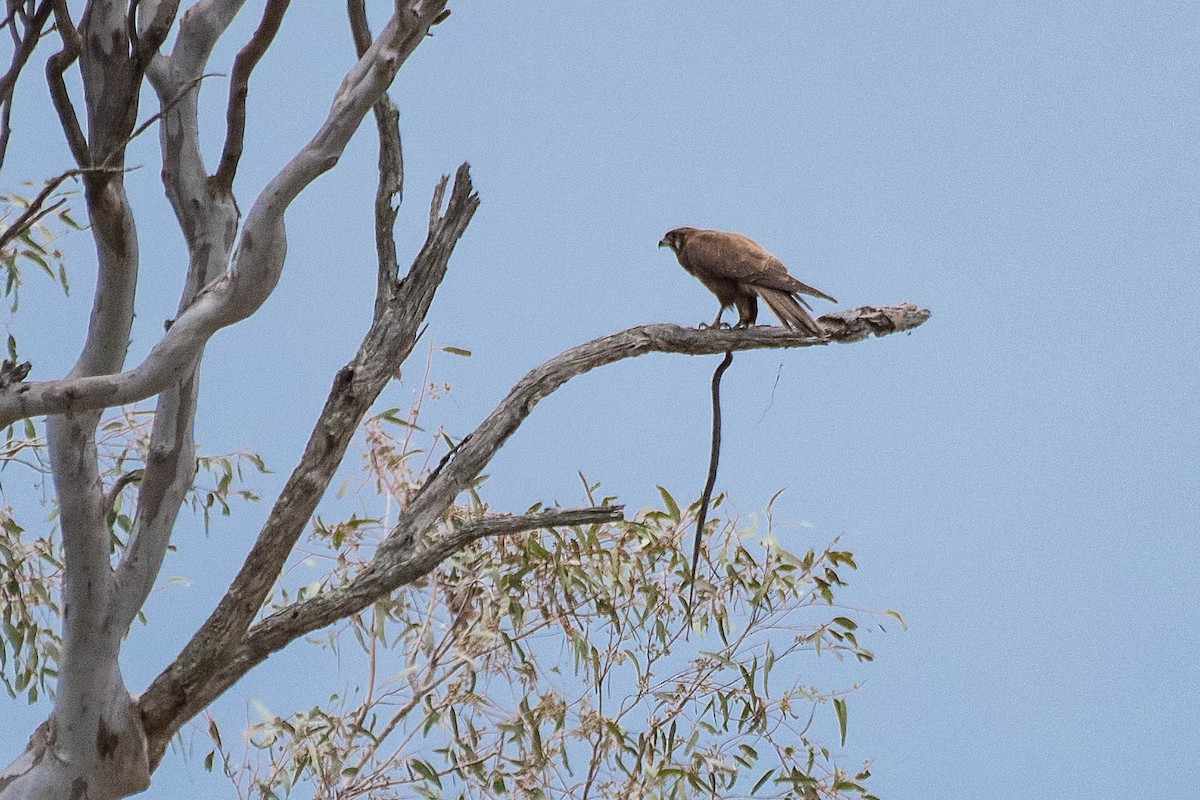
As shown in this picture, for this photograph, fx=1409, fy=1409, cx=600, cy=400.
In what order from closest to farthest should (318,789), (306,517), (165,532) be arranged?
(306,517)
(165,532)
(318,789)

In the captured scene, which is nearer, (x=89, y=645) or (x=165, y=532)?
(x=89, y=645)

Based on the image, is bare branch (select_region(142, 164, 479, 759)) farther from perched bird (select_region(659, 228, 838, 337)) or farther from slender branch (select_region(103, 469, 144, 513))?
perched bird (select_region(659, 228, 838, 337))

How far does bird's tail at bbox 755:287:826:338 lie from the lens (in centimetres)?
370

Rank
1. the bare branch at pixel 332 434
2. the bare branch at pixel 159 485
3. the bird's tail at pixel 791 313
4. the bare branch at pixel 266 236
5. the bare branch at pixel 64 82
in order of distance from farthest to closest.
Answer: the bird's tail at pixel 791 313 → the bare branch at pixel 159 485 → the bare branch at pixel 332 434 → the bare branch at pixel 64 82 → the bare branch at pixel 266 236

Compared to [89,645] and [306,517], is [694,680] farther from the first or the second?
[89,645]

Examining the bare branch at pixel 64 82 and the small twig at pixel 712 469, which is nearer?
the bare branch at pixel 64 82

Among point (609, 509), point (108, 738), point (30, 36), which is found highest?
point (30, 36)

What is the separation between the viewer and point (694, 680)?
4.02 meters

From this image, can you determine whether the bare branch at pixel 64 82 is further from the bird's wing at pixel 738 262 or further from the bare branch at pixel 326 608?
the bird's wing at pixel 738 262

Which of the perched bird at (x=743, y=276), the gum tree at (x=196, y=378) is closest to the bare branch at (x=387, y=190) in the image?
the gum tree at (x=196, y=378)

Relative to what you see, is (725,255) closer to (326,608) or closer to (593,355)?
(593,355)

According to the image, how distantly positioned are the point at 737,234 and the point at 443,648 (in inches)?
58.6

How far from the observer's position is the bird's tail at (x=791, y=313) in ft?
→ 12.1

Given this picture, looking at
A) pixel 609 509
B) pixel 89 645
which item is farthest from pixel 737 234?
pixel 89 645
